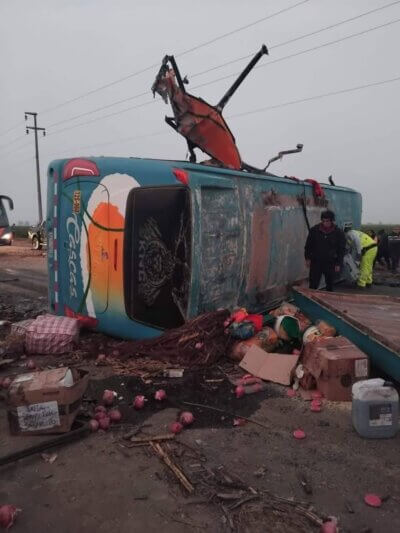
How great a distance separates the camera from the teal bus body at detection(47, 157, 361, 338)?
5.36 m

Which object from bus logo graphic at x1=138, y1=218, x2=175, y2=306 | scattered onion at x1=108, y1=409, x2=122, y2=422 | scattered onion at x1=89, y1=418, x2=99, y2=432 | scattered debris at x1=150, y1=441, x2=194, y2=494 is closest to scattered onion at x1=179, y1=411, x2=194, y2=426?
scattered debris at x1=150, y1=441, x2=194, y2=494

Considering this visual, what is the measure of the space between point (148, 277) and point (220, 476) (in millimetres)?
2859

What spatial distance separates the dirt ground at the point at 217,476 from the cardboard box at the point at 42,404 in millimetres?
114

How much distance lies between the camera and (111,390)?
450 centimetres

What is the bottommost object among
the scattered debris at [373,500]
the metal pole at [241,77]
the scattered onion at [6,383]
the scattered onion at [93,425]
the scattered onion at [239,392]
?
the scattered debris at [373,500]

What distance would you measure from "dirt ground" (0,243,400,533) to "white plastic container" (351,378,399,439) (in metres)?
0.08

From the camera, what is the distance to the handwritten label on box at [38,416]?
3418 millimetres

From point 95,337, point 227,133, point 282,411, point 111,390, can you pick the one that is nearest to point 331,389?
point 282,411

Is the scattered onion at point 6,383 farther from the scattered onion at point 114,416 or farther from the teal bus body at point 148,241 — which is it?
the teal bus body at point 148,241

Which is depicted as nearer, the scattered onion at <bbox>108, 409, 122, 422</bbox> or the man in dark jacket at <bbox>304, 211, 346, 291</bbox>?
the scattered onion at <bbox>108, 409, 122, 422</bbox>

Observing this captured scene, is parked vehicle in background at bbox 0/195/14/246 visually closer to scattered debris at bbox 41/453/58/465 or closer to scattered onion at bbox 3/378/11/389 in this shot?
scattered onion at bbox 3/378/11/389

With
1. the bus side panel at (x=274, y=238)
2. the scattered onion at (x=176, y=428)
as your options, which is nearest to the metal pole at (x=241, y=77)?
the bus side panel at (x=274, y=238)

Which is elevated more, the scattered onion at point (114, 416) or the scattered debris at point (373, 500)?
the scattered onion at point (114, 416)

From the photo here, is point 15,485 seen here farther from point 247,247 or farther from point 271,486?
point 247,247
